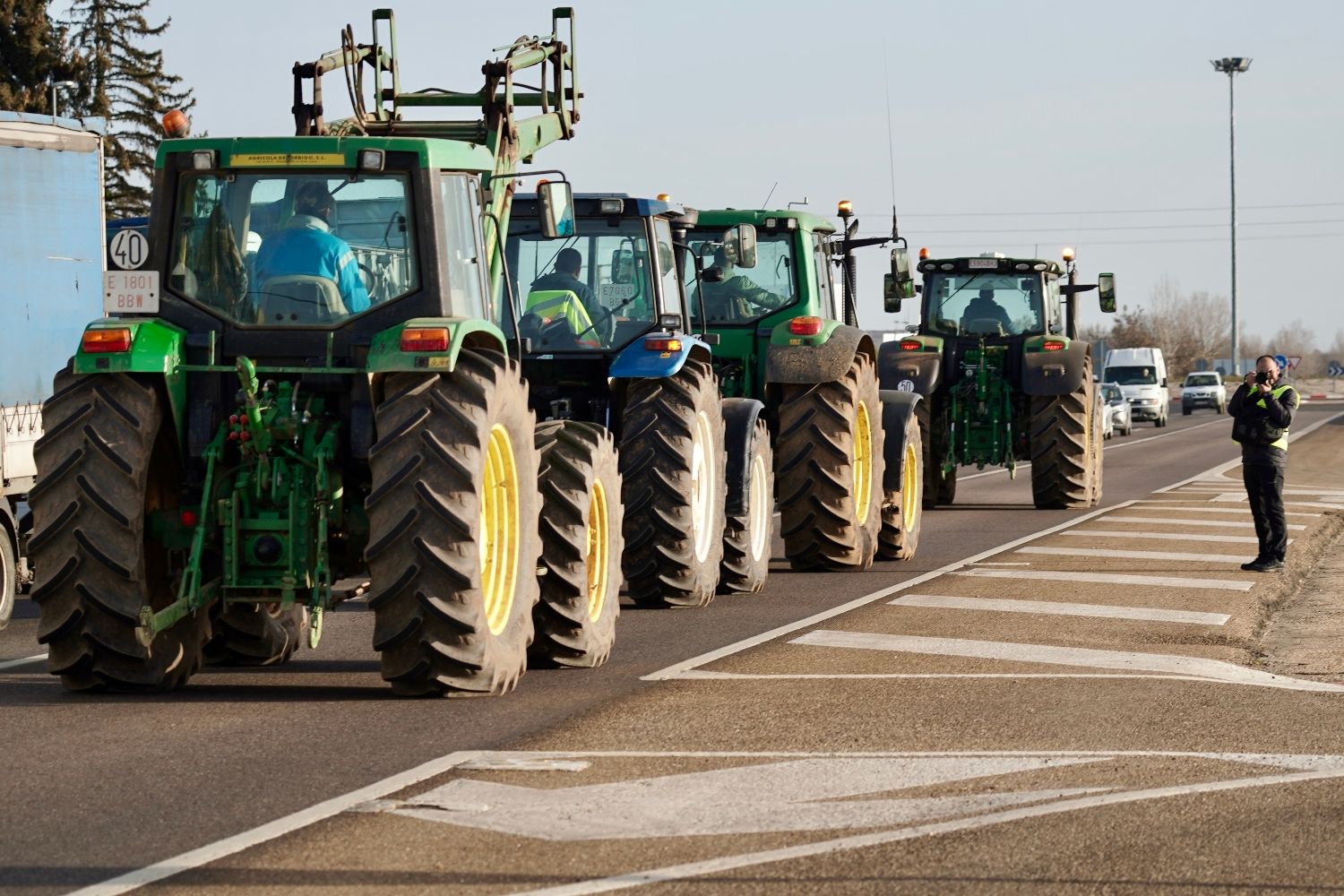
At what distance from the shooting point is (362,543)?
10227 millimetres

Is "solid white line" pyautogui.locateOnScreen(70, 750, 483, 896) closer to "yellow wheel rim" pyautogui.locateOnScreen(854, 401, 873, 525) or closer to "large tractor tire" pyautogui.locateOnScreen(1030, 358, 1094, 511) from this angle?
"yellow wheel rim" pyautogui.locateOnScreen(854, 401, 873, 525)

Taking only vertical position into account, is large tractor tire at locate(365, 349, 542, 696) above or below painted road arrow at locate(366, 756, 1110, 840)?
above

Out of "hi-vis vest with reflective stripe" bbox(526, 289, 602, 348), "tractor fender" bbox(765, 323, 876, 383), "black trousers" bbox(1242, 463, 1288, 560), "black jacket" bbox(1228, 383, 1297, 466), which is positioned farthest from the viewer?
"black jacket" bbox(1228, 383, 1297, 466)

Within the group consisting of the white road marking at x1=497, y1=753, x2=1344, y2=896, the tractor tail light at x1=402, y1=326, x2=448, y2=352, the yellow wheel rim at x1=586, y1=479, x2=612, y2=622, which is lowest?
the white road marking at x1=497, y1=753, x2=1344, y2=896

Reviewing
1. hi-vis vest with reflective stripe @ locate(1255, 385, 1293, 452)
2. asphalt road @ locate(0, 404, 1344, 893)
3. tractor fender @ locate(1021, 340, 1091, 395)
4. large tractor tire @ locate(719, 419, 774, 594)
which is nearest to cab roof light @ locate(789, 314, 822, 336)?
large tractor tire @ locate(719, 419, 774, 594)

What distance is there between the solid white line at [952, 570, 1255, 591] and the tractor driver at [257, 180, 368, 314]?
7473mm

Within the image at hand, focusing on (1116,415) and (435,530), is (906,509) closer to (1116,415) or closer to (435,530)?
(435,530)

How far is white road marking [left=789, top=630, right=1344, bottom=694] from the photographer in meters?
Result: 10.7

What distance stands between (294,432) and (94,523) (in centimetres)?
102

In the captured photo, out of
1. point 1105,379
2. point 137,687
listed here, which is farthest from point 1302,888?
point 1105,379

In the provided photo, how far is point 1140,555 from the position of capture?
18.3 metres

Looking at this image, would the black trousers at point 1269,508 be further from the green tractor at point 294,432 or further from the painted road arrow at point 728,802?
the painted road arrow at point 728,802

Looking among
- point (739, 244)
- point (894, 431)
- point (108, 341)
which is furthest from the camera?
point (894, 431)

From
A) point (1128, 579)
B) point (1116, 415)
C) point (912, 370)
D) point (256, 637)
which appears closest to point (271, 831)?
point (256, 637)
